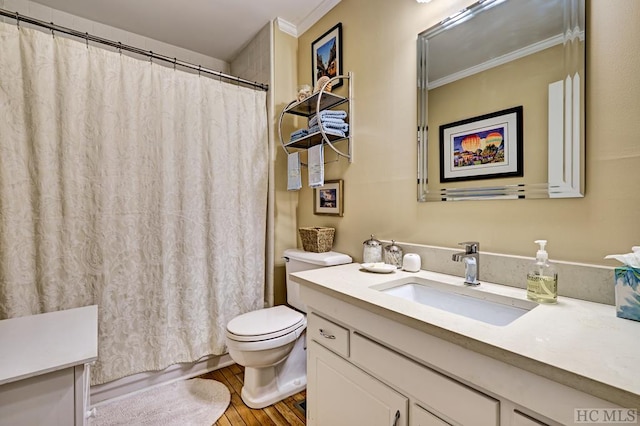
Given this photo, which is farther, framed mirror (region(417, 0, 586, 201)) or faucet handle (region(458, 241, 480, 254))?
faucet handle (region(458, 241, 480, 254))

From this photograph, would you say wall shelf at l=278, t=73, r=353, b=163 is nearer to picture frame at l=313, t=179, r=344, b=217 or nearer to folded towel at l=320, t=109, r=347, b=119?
folded towel at l=320, t=109, r=347, b=119

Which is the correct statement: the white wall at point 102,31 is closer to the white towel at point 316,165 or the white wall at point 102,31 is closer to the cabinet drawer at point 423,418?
the white towel at point 316,165

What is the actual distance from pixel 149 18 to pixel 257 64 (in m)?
0.82

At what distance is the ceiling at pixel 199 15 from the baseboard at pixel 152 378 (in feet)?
8.02

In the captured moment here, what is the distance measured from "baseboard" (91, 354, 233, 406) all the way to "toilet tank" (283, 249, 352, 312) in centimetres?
70

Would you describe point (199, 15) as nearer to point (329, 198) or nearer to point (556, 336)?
point (329, 198)

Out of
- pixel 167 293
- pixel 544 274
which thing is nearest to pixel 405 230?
pixel 544 274

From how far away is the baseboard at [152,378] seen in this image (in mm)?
1665

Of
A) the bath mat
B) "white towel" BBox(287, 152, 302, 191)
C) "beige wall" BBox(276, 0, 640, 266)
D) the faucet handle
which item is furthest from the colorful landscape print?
the bath mat

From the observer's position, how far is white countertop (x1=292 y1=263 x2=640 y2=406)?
1.74ft

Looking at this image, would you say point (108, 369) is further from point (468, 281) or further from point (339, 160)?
point (468, 281)

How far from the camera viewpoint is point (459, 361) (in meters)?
0.71

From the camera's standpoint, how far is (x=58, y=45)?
153 centimetres

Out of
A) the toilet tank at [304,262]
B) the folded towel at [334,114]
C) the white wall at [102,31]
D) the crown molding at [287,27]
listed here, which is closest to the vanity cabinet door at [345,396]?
the toilet tank at [304,262]
